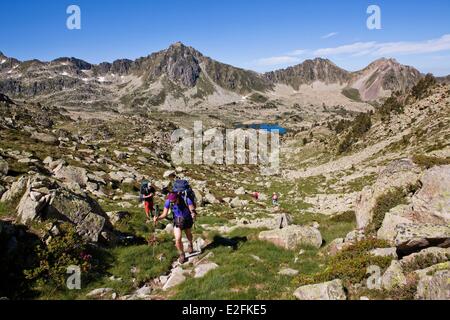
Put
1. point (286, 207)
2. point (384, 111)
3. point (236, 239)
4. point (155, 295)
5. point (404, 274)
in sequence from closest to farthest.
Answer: point (404, 274) < point (155, 295) < point (236, 239) < point (286, 207) < point (384, 111)

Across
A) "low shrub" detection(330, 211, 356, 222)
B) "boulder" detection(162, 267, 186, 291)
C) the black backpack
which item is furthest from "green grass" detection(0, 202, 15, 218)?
"low shrub" detection(330, 211, 356, 222)

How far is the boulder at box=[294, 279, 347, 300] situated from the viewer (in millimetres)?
9109

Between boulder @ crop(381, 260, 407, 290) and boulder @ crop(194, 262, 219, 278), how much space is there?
5934 mm

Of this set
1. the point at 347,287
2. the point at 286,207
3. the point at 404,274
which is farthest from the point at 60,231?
the point at 286,207

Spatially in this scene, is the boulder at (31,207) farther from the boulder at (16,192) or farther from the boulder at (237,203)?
the boulder at (237,203)

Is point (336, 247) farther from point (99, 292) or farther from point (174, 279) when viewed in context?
point (99, 292)

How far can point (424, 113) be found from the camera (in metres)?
61.9

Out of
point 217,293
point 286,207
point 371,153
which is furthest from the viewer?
point 371,153

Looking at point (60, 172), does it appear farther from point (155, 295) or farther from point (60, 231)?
point (155, 295)

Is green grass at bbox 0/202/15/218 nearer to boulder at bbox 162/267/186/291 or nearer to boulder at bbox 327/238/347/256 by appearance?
boulder at bbox 162/267/186/291

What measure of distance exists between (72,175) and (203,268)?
21914 millimetres

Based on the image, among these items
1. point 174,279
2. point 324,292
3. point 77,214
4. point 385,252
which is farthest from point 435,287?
point 77,214

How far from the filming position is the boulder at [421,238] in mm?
10554

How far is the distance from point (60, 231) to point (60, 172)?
18563mm
